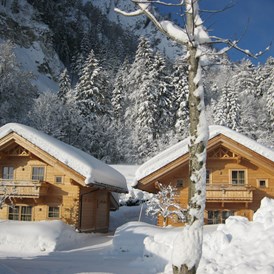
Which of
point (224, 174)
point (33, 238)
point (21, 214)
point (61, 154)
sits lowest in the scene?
point (33, 238)

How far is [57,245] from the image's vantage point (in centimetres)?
2008

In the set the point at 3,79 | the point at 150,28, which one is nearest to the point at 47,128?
the point at 3,79

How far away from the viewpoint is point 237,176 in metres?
24.2

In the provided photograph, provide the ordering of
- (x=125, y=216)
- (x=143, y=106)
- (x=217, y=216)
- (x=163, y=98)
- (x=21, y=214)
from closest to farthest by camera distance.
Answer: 1. (x=217, y=216)
2. (x=21, y=214)
3. (x=125, y=216)
4. (x=143, y=106)
5. (x=163, y=98)

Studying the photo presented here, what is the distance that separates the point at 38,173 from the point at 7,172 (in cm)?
216

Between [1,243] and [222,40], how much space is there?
16.5m

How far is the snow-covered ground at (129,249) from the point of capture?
11531 millimetres

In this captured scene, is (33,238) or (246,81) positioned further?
(246,81)

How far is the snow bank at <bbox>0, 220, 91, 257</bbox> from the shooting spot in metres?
19.6

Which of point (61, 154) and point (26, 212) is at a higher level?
point (61, 154)

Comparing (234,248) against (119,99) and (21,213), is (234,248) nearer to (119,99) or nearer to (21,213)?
(21,213)

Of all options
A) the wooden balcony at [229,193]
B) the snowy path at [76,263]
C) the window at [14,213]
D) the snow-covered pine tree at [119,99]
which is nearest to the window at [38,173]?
the window at [14,213]

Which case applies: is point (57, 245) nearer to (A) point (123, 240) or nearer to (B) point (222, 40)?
(A) point (123, 240)

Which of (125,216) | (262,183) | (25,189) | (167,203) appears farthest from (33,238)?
(125,216)
